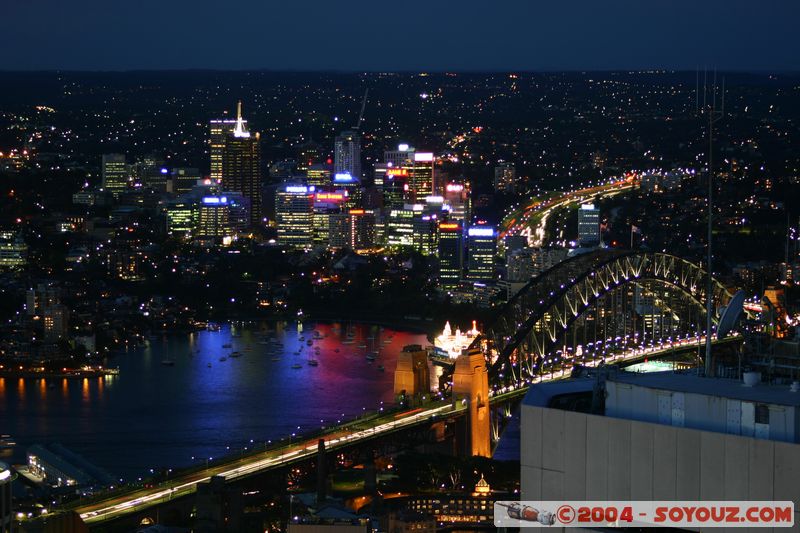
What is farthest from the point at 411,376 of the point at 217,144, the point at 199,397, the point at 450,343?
the point at 217,144

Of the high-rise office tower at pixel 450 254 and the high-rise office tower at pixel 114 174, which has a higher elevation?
the high-rise office tower at pixel 114 174

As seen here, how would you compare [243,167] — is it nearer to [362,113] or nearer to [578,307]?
[362,113]

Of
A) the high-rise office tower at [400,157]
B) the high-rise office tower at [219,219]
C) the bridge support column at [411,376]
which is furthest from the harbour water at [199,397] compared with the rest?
the high-rise office tower at [400,157]

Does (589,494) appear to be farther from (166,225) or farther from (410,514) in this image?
(166,225)

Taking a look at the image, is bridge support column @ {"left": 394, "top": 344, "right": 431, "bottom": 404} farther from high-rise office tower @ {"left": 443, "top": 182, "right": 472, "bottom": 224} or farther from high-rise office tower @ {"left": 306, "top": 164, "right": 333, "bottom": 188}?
high-rise office tower @ {"left": 306, "top": 164, "right": 333, "bottom": 188}

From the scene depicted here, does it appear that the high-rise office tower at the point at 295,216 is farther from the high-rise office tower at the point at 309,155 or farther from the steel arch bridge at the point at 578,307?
the steel arch bridge at the point at 578,307

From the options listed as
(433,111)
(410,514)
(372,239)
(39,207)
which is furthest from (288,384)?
(433,111)
